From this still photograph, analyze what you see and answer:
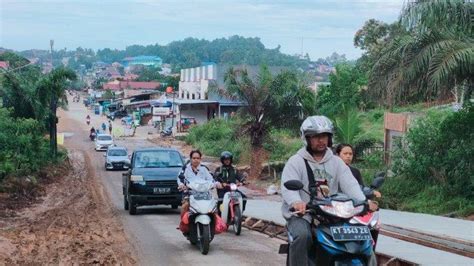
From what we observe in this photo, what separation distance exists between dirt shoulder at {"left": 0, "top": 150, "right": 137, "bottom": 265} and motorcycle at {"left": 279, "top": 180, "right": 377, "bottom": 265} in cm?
554

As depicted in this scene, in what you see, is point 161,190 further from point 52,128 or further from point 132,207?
point 52,128

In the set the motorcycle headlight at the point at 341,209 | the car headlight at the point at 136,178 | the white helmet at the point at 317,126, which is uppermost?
the white helmet at the point at 317,126

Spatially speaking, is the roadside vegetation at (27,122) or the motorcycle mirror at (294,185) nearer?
the motorcycle mirror at (294,185)

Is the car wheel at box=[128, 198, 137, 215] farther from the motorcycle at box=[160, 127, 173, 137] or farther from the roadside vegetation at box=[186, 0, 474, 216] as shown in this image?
the motorcycle at box=[160, 127, 173, 137]

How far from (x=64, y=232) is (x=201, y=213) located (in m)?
4.53

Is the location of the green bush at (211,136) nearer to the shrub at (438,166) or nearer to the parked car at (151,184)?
the shrub at (438,166)

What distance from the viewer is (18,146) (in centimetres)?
2831

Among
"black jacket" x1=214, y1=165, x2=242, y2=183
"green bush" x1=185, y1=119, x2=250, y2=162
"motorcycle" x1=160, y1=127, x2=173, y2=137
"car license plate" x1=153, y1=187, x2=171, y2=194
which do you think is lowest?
"motorcycle" x1=160, y1=127, x2=173, y2=137

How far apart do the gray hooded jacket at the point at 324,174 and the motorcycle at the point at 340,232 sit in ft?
1.40

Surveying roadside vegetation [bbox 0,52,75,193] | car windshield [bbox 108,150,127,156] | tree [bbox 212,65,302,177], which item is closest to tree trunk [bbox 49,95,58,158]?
roadside vegetation [bbox 0,52,75,193]

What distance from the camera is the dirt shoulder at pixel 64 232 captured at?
11.9 metres

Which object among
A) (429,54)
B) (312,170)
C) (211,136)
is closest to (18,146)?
(429,54)

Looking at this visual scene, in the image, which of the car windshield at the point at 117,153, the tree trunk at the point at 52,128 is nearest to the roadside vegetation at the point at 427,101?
the car windshield at the point at 117,153

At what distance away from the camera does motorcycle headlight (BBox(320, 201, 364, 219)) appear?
626 centimetres
